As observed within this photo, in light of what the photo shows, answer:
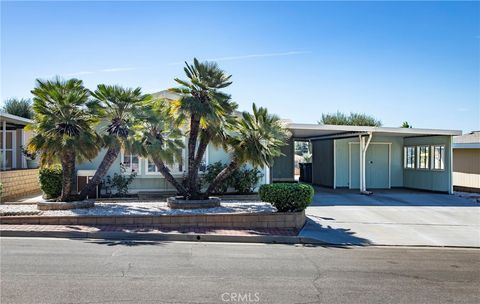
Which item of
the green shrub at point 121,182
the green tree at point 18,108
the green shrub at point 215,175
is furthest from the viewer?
the green tree at point 18,108

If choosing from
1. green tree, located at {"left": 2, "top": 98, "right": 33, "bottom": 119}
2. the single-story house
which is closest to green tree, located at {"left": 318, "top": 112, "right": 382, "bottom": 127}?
the single-story house

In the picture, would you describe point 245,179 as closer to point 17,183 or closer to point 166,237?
point 166,237

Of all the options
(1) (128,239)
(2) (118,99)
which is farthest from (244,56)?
(1) (128,239)

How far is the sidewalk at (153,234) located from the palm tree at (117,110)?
2914 millimetres

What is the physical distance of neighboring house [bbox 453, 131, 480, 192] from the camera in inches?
736

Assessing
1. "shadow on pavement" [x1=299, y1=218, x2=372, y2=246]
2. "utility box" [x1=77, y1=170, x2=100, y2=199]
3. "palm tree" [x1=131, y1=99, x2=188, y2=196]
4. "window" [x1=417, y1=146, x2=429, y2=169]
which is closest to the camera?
"shadow on pavement" [x1=299, y1=218, x2=372, y2=246]

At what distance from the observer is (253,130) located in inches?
473

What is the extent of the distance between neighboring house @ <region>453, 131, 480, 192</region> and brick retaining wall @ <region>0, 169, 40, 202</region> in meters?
19.1

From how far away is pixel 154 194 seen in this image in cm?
1499

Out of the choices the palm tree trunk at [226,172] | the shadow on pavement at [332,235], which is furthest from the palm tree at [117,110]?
the shadow on pavement at [332,235]

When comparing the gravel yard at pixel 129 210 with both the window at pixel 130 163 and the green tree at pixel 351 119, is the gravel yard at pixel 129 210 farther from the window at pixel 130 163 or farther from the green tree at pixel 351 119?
the green tree at pixel 351 119

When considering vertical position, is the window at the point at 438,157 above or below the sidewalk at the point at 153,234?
above

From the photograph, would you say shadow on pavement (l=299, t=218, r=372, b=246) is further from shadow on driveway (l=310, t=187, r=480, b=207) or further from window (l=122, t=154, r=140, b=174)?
window (l=122, t=154, r=140, b=174)

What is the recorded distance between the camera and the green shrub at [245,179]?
587 inches
